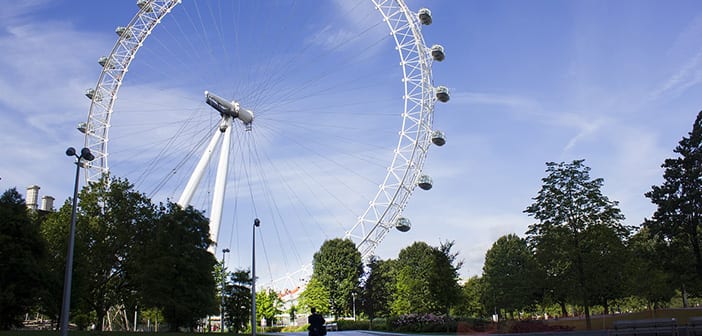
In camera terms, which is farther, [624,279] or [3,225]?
[624,279]

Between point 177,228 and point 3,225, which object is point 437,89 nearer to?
point 177,228

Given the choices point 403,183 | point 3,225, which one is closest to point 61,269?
point 3,225

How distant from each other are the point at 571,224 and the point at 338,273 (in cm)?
3257

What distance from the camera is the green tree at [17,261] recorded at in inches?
1272

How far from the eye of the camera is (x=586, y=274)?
4144 cm

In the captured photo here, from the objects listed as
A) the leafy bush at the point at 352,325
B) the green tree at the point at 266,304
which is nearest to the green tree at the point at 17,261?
the leafy bush at the point at 352,325

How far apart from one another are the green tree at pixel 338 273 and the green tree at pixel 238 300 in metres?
17.6

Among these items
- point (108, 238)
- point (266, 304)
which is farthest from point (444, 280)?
point (266, 304)

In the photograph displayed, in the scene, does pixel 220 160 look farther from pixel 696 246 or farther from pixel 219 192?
pixel 696 246

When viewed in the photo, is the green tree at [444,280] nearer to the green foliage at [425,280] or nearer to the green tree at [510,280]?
the green foliage at [425,280]

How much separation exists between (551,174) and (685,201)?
1208 centimetres

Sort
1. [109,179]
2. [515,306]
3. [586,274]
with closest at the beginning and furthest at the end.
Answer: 1. [586,274]
2. [109,179]
3. [515,306]

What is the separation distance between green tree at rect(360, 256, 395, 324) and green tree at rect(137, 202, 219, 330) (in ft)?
117

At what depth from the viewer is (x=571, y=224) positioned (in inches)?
1720
